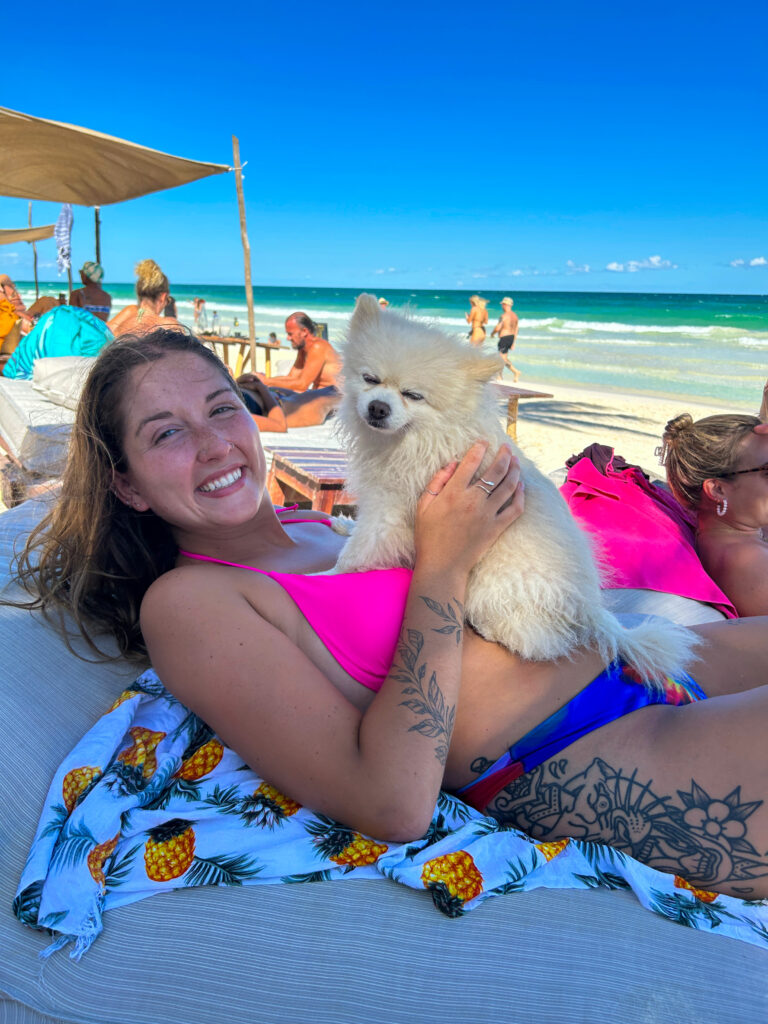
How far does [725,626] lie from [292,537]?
1.41 metres

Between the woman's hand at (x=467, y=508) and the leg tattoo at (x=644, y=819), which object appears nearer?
the leg tattoo at (x=644, y=819)

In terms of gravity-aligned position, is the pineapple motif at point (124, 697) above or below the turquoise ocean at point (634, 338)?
below

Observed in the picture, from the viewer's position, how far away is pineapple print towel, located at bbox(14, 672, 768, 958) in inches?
47.0

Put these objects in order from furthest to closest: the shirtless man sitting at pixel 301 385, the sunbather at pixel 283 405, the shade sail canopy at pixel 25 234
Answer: the shade sail canopy at pixel 25 234, the shirtless man sitting at pixel 301 385, the sunbather at pixel 283 405

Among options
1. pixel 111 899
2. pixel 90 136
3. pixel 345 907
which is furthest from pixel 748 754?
pixel 90 136

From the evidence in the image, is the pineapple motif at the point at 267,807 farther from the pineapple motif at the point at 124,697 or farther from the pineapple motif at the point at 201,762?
the pineapple motif at the point at 124,697

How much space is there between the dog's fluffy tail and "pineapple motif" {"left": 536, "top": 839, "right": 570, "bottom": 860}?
0.43 metres

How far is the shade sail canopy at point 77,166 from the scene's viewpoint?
5.57 m

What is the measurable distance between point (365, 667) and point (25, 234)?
19019mm

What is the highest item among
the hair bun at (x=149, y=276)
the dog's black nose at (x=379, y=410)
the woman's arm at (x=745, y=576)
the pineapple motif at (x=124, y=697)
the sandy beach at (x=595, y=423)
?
the hair bun at (x=149, y=276)

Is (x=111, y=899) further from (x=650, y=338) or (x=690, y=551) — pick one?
(x=650, y=338)

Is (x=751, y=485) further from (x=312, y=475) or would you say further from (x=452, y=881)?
(x=312, y=475)

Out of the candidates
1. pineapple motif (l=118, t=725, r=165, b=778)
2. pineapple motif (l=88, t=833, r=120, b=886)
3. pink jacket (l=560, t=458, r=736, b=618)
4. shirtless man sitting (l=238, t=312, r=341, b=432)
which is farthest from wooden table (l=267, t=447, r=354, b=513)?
pineapple motif (l=88, t=833, r=120, b=886)

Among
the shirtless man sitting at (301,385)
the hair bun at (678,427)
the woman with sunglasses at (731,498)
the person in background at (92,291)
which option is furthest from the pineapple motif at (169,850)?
the person in background at (92,291)
